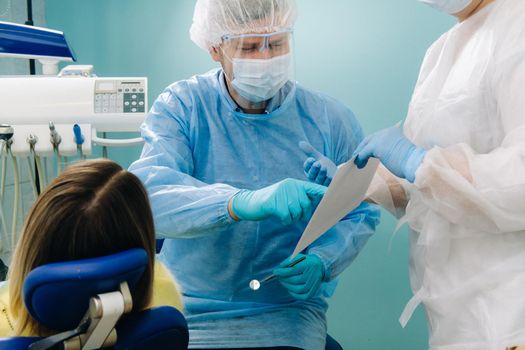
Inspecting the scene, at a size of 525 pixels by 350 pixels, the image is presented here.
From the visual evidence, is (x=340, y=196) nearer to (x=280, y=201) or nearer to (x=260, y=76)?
(x=280, y=201)

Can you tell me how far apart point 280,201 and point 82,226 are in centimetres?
49

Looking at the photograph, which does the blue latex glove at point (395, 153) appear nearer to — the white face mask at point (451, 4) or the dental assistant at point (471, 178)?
the dental assistant at point (471, 178)

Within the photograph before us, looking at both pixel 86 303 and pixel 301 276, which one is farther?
pixel 301 276

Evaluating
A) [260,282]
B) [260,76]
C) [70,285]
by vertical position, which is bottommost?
[260,282]

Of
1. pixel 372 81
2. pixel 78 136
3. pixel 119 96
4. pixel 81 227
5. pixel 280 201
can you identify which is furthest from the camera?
pixel 372 81

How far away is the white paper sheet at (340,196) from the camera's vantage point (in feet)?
3.80

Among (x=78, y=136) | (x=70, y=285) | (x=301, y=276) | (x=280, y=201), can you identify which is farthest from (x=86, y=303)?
(x=78, y=136)

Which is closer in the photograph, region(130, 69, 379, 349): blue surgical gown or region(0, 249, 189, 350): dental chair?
region(0, 249, 189, 350): dental chair

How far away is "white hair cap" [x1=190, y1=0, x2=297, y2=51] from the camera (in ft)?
4.84

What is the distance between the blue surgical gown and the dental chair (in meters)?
0.57

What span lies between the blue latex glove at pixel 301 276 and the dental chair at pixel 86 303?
0.59 m

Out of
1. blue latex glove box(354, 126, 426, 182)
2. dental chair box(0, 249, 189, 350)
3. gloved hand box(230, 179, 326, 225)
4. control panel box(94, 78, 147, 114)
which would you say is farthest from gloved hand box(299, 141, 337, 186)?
control panel box(94, 78, 147, 114)

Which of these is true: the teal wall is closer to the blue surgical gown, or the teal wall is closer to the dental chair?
the blue surgical gown

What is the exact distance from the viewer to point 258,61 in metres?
1.48
